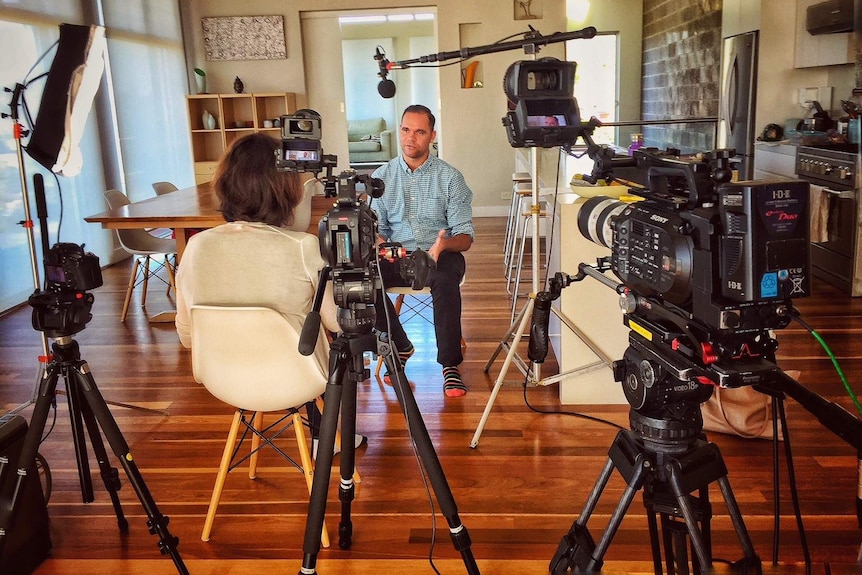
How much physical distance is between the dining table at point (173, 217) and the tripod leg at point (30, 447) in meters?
1.61

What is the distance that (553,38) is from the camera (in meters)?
2.22

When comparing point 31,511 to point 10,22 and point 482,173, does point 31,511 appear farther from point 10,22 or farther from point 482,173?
point 482,173

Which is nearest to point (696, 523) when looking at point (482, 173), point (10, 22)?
point (10, 22)

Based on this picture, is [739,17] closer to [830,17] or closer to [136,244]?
[830,17]

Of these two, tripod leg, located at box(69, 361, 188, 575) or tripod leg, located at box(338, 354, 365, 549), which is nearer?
tripod leg, located at box(338, 354, 365, 549)

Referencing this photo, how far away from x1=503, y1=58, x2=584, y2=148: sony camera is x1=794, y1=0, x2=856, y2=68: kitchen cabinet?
3.79 metres

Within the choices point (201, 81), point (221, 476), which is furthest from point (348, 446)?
point (201, 81)

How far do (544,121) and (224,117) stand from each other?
21.5 feet

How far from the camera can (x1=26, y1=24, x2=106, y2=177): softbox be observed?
201 centimetres

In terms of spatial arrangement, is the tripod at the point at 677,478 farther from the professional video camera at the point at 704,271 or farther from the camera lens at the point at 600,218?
the camera lens at the point at 600,218

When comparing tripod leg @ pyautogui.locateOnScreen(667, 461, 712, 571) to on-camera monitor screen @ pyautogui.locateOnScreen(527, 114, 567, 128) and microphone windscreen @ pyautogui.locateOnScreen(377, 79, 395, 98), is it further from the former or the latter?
microphone windscreen @ pyautogui.locateOnScreen(377, 79, 395, 98)

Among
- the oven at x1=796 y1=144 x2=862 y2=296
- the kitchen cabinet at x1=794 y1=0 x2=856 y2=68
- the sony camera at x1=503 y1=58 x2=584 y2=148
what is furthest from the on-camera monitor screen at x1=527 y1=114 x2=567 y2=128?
the kitchen cabinet at x1=794 y1=0 x2=856 y2=68

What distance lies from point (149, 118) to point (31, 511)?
5.74 meters

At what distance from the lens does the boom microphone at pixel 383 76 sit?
2.17 m
